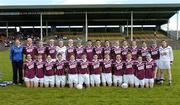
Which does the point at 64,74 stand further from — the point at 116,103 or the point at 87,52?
the point at 116,103

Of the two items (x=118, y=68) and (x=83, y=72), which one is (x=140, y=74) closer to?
(x=118, y=68)

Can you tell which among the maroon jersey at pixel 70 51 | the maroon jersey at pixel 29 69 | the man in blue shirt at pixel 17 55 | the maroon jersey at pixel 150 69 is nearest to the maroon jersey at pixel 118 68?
the maroon jersey at pixel 150 69

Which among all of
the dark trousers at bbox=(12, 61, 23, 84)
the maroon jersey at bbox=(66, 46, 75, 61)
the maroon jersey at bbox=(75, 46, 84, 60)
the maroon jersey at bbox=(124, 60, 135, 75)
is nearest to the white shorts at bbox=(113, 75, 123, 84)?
the maroon jersey at bbox=(124, 60, 135, 75)

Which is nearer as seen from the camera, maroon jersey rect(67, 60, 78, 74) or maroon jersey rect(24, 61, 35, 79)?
maroon jersey rect(67, 60, 78, 74)

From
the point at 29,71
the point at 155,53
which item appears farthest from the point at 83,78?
the point at 155,53

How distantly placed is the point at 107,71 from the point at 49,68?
192 cm

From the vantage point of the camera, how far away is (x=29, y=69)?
→ 14.0 m

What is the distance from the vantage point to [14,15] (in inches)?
2297

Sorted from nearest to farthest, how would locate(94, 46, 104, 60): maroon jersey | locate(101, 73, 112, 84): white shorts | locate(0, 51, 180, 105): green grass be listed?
locate(0, 51, 180, 105): green grass, locate(101, 73, 112, 84): white shorts, locate(94, 46, 104, 60): maroon jersey

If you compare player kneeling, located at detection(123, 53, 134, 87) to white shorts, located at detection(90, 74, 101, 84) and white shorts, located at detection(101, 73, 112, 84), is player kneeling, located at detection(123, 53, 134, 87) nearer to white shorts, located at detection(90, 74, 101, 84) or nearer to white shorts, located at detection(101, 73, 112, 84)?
white shorts, located at detection(101, 73, 112, 84)

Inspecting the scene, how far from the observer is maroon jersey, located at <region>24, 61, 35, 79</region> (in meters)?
14.0

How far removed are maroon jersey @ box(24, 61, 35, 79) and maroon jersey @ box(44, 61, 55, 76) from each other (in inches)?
16.8

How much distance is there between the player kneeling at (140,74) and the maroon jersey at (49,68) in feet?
8.97

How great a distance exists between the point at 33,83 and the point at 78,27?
174 feet
